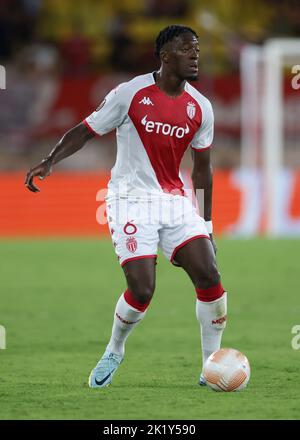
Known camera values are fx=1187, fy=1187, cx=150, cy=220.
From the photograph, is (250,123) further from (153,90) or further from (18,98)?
(153,90)

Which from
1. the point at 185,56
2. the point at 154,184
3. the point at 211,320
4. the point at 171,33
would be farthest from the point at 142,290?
the point at 171,33

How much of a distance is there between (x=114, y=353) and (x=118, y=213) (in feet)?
3.20

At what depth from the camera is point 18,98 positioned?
2397 centimetres

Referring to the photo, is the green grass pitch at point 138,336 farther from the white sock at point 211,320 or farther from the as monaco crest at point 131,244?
the as monaco crest at point 131,244

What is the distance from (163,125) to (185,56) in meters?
Answer: 0.49

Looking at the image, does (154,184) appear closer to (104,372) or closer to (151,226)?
(151,226)

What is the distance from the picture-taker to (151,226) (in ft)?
26.6

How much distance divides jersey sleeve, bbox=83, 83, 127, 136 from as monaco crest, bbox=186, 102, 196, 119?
440mm

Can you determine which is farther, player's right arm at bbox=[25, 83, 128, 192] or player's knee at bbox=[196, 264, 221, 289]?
player's right arm at bbox=[25, 83, 128, 192]

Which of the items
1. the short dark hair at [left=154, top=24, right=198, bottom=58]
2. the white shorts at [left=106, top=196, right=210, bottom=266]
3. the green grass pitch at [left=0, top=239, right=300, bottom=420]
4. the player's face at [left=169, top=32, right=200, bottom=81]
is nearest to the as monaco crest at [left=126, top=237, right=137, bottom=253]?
the white shorts at [left=106, top=196, right=210, bottom=266]

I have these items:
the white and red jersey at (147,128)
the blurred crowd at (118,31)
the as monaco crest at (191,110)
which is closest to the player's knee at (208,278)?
the white and red jersey at (147,128)

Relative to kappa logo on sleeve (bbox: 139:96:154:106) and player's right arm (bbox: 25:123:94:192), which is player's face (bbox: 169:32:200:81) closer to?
kappa logo on sleeve (bbox: 139:96:154:106)

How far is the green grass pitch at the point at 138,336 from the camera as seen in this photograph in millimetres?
7328

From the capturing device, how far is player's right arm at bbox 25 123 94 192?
26.3ft
